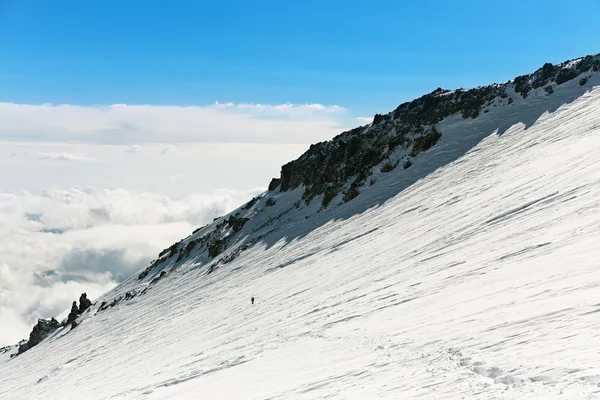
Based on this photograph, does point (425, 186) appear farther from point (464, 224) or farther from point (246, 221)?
point (246, 221)

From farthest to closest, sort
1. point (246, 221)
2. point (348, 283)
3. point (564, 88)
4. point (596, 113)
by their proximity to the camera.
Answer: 1. point (246, 221)
2. point (564, 88)
3. point (596, 113)
4. point (348, 283)

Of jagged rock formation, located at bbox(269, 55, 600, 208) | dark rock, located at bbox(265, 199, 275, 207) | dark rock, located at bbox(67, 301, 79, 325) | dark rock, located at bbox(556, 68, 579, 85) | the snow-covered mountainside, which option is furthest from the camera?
dark rock, located at bbox(265, 199, 275, 207)

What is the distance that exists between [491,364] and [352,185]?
45075 mm

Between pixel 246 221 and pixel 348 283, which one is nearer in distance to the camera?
pixel 348 283

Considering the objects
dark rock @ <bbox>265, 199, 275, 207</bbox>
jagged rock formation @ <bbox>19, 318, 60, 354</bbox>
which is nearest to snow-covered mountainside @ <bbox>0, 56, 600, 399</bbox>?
dark rock @ <bbox>265, 199, 275, 207</bbox>

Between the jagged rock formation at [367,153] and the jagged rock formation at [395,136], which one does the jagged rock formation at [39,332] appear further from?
the jagged rock formation at [395,136]

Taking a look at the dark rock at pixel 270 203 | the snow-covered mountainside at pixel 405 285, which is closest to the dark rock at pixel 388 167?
the snow-covered mountainside at pixel 405 285

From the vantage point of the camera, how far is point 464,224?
2831 cm

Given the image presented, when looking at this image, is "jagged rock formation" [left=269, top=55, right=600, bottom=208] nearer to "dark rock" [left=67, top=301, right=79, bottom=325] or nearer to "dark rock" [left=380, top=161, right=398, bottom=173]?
"dark rock" [left=380, top=161, right=398, bottom=173]

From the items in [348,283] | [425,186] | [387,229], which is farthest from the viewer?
[425,186]

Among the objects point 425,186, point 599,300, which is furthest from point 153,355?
point 425,186

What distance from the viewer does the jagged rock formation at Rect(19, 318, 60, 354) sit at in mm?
62875

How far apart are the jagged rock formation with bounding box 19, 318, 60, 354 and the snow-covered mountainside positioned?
6.17m

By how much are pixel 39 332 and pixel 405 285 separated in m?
62.6
